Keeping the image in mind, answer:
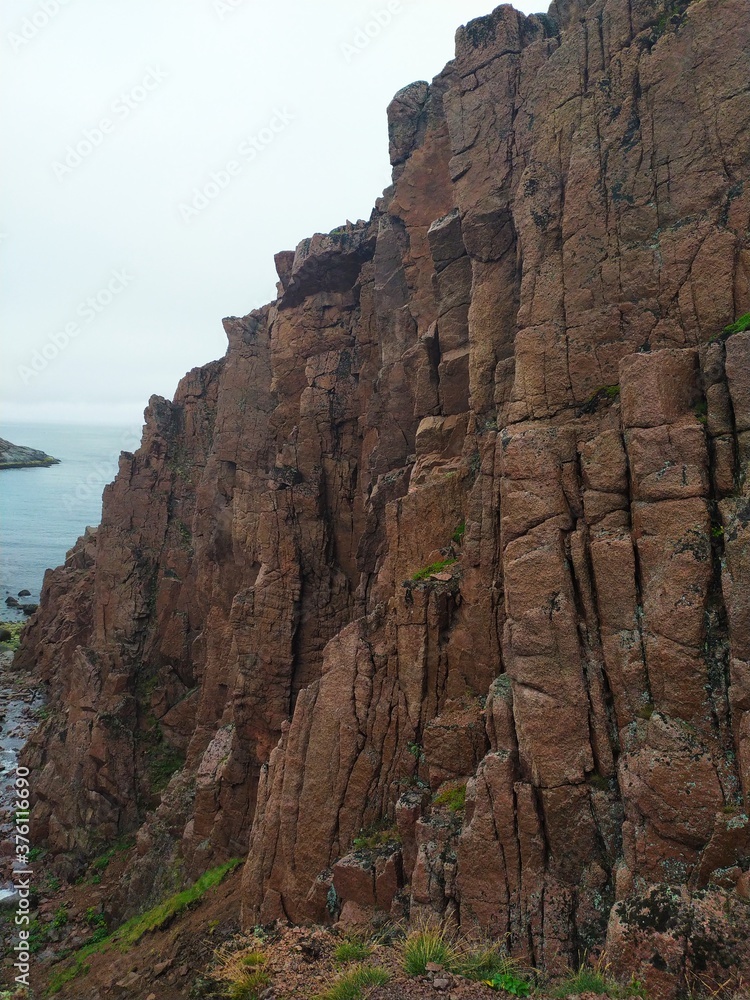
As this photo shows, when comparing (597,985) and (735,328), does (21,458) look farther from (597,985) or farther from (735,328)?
(597,985)

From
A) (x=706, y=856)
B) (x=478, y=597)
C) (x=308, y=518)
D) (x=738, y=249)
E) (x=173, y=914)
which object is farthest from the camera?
(x=308, y=518)

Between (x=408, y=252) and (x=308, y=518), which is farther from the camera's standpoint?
(x=308, y=518)

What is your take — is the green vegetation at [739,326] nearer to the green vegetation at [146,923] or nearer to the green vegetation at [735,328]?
the green vegetation at [735,328]

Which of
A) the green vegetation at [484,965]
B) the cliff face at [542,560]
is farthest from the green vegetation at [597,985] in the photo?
the green vegetation at [484,965]

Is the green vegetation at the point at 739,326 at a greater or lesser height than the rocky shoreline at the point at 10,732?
greater

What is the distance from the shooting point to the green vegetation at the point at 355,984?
10.3 m

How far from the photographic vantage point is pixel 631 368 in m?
12.8

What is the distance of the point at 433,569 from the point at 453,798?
249 inches

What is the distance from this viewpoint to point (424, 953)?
10.8 meters

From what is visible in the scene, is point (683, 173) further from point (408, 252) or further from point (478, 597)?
point (408, 252)

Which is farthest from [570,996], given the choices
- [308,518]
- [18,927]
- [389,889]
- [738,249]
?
[18,927]

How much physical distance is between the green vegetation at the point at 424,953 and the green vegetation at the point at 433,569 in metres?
8.94

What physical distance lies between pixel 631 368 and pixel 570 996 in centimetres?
1105

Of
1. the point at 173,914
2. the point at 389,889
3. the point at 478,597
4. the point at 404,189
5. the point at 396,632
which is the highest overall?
the point at 404,189
